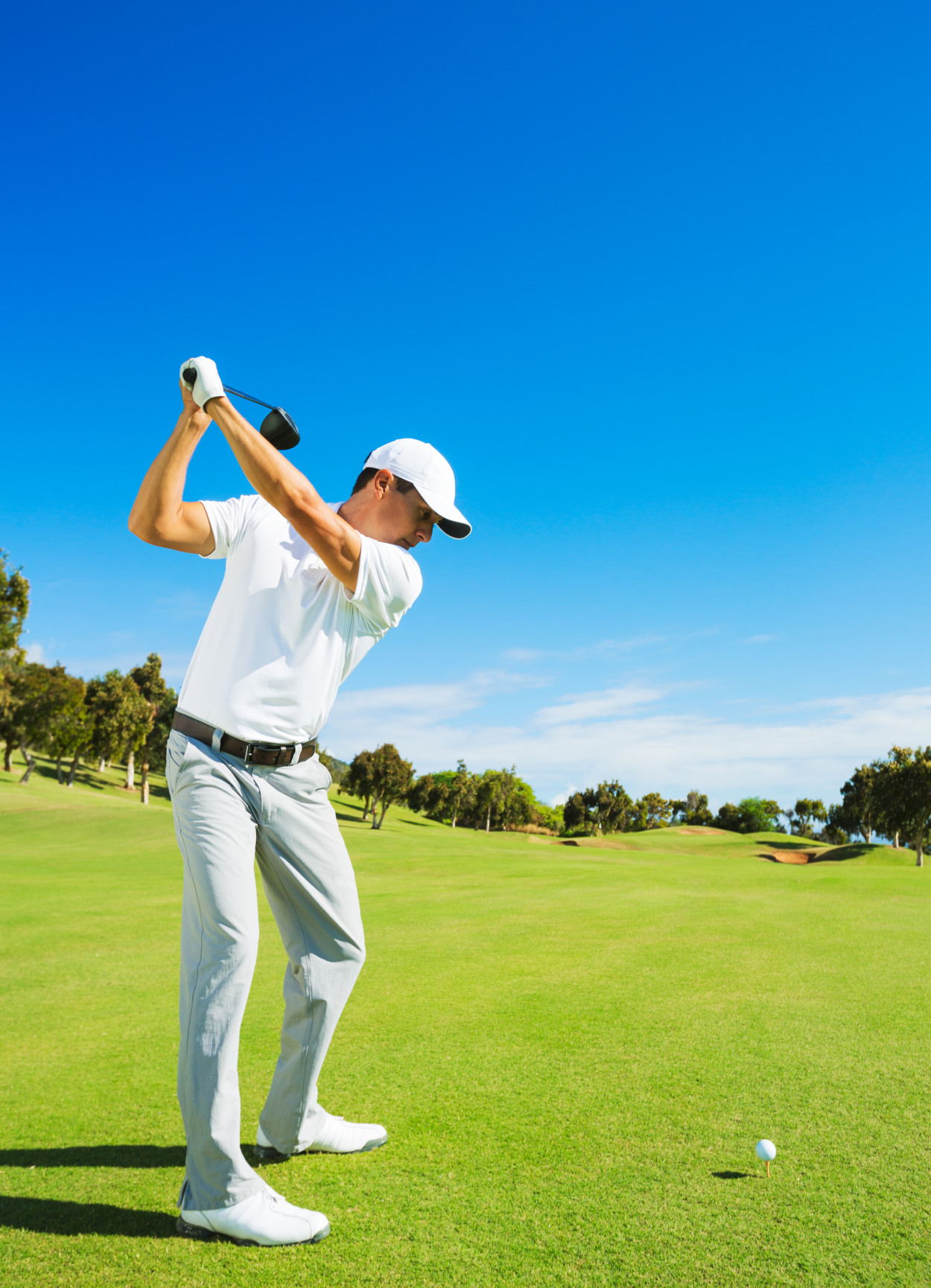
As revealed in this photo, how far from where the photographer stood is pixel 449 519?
3.60 meters

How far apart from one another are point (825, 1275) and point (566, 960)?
5335 mm

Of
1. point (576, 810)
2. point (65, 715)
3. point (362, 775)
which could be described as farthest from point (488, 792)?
point (65, 715)

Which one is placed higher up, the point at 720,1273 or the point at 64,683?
the point at 64,683

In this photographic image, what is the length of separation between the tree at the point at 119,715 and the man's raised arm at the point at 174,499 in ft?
191

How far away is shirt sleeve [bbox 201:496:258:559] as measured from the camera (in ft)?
10.9

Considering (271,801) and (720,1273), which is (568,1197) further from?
(271,801)

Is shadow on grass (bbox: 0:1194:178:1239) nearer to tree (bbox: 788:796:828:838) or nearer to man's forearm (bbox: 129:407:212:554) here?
man's forearm (bbox: 129:407:212:554)

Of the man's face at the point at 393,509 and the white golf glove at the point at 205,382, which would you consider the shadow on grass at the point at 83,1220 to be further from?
the white golf glove at the point at 205,382

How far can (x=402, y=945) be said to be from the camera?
28.2ft

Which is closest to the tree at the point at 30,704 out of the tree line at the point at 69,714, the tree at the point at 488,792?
the tree line at the point at 69,714

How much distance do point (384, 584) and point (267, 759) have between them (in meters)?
0.85

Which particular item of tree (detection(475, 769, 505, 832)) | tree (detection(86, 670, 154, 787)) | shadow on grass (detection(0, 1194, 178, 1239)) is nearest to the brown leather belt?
shadow on grass (detection(0, 1194, 178, 1239))

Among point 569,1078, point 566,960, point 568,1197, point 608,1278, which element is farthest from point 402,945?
point 608,1278

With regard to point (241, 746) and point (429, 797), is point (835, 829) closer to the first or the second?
point (429, 797)
